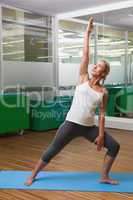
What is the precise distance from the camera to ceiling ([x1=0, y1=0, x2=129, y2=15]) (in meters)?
6.53

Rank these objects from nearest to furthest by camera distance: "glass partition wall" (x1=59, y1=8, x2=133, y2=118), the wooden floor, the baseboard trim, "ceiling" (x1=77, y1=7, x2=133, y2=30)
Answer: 1. the wooden floor
2. the baseboard trim
3. "ceiling" (x1=77, y1=7, x2=133, y2=30)
4. "glass partition wall" (x1=59, y1=8, x2=133, y2=118)

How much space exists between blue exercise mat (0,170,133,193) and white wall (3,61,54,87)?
3.38 metres

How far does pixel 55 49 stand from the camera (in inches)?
318

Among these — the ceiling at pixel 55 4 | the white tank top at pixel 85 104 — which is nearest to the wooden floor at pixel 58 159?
the white tank top at pixel 85 104

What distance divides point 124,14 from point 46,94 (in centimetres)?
279

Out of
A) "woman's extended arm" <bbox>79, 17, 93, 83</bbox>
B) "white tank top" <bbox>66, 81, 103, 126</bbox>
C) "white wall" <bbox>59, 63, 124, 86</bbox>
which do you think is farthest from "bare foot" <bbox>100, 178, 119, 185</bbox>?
"white wall" <bbox>59, 63, 124, 86</bbox>

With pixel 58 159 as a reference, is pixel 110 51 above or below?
above

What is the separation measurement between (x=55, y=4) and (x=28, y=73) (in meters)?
1.76

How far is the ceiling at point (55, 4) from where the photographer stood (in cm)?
653

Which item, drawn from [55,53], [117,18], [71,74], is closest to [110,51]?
[117,18]

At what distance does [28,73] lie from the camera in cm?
744

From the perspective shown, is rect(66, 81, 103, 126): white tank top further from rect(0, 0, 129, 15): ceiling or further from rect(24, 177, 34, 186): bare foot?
rect(0, 0, 129, 15): ceiling

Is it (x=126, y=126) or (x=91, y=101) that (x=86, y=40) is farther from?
(x=126, y=126)

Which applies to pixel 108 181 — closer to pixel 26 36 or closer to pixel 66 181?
pixel 66 181
